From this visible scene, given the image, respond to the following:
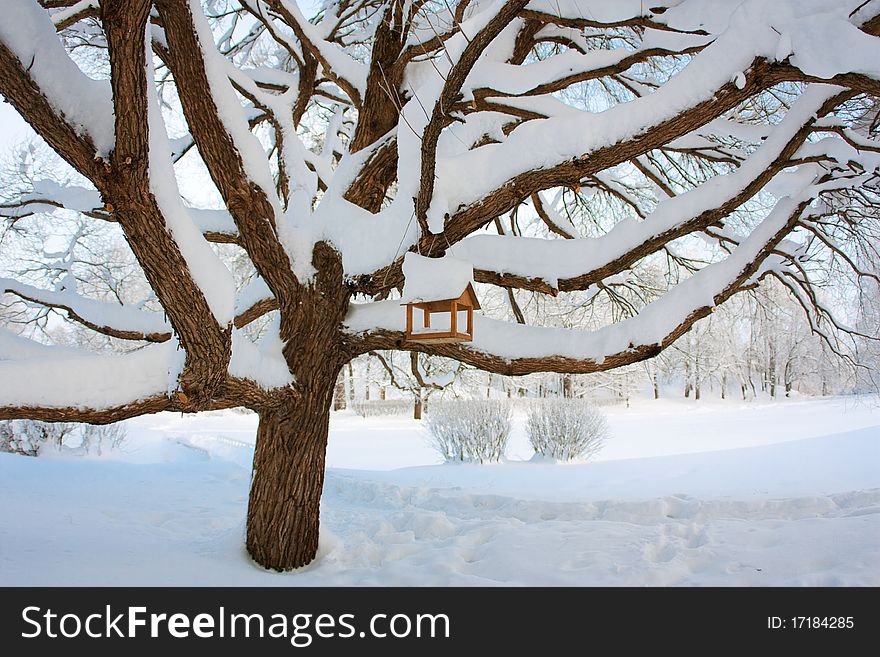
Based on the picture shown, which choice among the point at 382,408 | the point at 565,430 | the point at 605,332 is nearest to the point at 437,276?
the point at 605,332

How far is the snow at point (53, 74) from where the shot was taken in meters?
2.45

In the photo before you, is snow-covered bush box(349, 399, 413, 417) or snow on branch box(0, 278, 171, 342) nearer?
snow on branch box(0, 278, 171, 342)

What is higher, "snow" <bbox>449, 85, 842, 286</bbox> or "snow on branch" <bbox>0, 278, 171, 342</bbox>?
"snow" <bbox>449, 85, 842, 286</bbox>

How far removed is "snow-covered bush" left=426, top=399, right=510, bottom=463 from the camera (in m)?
11.0

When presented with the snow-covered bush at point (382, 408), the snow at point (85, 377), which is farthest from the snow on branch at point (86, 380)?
the snow-covered bush at point (382, 408)

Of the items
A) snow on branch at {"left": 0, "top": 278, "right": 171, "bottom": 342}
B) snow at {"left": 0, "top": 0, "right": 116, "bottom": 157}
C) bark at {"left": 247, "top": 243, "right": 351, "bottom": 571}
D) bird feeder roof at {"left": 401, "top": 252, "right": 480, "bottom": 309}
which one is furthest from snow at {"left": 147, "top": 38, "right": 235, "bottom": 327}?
snow on branch at {"left": 0, "top": 278, "right": 171, "bottom": 342}

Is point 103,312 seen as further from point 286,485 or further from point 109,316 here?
point 286,485

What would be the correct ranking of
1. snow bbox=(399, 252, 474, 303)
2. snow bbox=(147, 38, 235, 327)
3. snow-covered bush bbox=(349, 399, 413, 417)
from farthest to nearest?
1. snow-covered bush bbox=(349, 399, 413, 417)
2. snow bbox=(399, 252, 474, 303)
3. snow bbox=(147, 38, 235, 327)

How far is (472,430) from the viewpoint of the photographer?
36.3 feet

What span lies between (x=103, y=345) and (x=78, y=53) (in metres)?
12.0

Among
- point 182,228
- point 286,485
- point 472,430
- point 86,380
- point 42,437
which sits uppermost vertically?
point 182,228

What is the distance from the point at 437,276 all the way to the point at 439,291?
0.09m

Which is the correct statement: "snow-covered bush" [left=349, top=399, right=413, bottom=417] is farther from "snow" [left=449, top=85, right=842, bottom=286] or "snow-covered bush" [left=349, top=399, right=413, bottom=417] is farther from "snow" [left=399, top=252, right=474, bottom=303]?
"snow" [left=399, top=252, right=474, bottom=303]

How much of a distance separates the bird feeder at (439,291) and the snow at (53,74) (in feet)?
4.92
